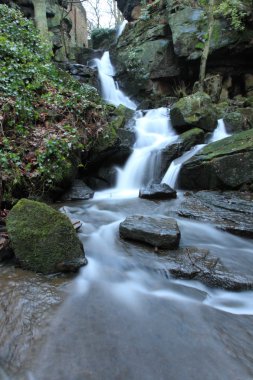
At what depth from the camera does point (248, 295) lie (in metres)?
3.16

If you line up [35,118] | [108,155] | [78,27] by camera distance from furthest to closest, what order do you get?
1. [78,27]
2. [108,155]
3. [35,118]

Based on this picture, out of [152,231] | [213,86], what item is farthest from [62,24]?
[152,231]

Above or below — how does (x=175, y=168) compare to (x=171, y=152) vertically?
below

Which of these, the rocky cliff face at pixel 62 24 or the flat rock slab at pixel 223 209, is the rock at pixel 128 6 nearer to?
the rocky cliff face at pixel 62 24

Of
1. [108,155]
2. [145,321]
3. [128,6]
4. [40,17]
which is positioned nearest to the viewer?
[145,321]

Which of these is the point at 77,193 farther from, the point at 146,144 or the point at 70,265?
the point at 70,265

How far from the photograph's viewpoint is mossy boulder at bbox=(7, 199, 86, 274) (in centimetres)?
331

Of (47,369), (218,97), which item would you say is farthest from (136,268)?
(218,97)

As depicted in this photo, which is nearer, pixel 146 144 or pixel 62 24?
pixel 146 144

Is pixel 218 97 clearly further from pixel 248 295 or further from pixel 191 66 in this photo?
pixel 248 295

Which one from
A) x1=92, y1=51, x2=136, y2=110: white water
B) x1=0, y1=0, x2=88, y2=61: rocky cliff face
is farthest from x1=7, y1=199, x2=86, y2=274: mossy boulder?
x1=92, y1=51, x2=136, y2=110: white water

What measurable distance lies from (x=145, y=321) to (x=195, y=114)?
7.70 meters

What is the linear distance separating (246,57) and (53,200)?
11.4 meters

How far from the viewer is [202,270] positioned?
3.44 metres
